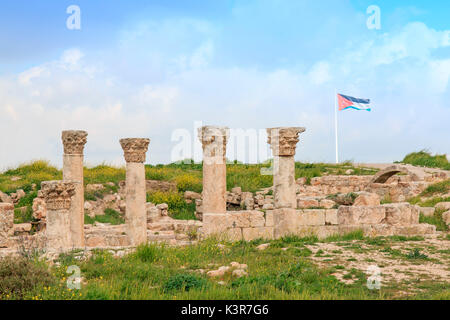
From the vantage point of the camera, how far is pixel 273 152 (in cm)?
1580

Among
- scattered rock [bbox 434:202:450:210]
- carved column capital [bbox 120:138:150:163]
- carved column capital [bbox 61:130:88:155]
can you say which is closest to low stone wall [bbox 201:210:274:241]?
carved column capital [bbox 120:138:150:163]

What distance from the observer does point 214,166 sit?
15.3m

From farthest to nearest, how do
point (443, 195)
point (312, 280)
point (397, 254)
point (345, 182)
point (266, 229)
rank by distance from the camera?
1. point (345, 182)
2. point (443, 195)
3. point (266, 229)
4. point (397, 254)
5. point (312, 280)

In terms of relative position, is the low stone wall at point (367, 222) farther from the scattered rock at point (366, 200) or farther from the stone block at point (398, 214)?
the scattered rock at point (366, 200)

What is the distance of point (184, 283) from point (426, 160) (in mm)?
25215

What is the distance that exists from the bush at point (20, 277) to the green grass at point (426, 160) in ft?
83.1

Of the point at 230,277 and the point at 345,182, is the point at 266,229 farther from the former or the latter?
the point at 345,182

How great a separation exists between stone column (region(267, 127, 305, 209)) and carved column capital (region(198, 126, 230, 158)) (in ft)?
4.46

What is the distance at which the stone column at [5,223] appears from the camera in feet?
53.6

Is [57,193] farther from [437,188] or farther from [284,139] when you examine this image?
[437,188]

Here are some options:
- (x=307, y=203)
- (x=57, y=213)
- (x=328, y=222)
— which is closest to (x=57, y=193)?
(x=57, y=213)

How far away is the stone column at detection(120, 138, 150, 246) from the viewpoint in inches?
628
